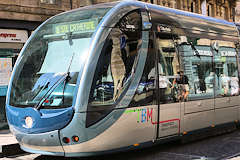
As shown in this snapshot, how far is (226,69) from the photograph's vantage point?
31.3ft

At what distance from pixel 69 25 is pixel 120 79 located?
1.37 metres

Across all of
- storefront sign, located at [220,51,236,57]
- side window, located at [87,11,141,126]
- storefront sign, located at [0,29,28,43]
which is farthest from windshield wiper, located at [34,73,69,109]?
storefront sign, located at [0,29,28,43]

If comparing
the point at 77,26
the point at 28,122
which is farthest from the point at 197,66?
the point at 28,122

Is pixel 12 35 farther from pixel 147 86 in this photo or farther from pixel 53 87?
pixel 147 86

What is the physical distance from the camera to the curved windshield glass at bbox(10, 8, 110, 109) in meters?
6.21

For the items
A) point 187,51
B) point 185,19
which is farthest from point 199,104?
point 185,19

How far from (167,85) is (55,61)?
2.25 m

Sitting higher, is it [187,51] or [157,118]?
[187,51]

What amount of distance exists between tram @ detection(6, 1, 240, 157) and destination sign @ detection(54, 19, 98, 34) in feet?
0.07

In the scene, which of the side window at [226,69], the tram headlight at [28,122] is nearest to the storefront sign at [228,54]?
the side window at [226,69]

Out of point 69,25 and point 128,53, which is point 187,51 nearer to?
point 128,53

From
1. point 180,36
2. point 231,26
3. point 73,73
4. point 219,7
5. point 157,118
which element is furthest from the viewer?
point 219,7

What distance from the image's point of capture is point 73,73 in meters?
6.23

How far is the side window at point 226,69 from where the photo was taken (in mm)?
9188
